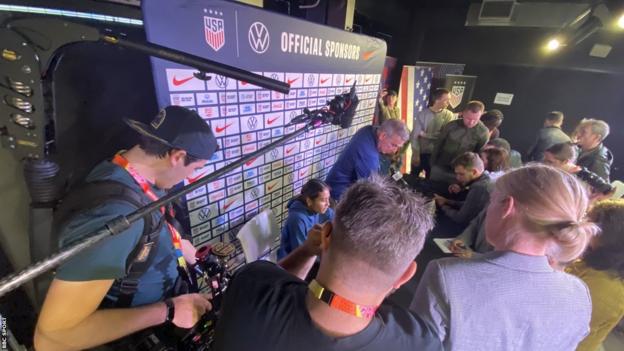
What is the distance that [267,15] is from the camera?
162cm

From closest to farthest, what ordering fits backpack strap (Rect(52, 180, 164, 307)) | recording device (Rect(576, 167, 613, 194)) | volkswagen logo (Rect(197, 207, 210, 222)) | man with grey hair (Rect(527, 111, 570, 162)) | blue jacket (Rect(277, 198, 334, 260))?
backpack strap (Rect(52, 180, 164, 307)) < volkswagen logo (Rect(197, 207, 210, 222)) < blue jacket (Rect(277, 198, 334, 260)) < recording device (Rect(576, 167, 613, 194)) < man with grey hair (Rect(527, 111, 570, 162))

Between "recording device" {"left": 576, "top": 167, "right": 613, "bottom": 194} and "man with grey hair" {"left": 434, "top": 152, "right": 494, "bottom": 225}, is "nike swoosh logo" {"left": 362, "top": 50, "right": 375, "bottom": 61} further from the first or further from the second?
"recording device" {"left": 576, "top": 167, "right": 613, "bottom": 194}

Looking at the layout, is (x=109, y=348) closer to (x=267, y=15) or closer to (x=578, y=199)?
(x=578, y=199)

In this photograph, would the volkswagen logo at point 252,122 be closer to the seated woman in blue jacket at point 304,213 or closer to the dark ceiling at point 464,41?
the seated woman in blue jacket at point 304,213

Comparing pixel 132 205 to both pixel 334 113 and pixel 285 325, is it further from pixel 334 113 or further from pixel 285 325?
pixel 334 113

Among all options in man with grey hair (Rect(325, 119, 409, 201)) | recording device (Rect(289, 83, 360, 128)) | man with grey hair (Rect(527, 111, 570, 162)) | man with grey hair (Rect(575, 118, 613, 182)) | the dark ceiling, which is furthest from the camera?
the dark ceiling

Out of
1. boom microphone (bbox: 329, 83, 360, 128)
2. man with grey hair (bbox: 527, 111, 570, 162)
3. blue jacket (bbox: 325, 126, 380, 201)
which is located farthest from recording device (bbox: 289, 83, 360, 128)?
man with grey hair (bbox: 527, 111, 570, 162)

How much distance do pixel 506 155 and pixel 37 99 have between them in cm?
326

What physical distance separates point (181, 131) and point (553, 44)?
5.97 metres

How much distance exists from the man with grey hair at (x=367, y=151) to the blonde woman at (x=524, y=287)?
4.41 ft

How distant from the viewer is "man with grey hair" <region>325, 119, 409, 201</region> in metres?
2.20

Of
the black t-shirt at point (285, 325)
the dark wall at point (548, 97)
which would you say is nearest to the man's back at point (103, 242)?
the black t-shirt at point (285, 325)

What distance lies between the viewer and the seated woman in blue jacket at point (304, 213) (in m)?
1.76

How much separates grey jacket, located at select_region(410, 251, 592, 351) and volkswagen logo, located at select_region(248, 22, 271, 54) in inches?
61.4
